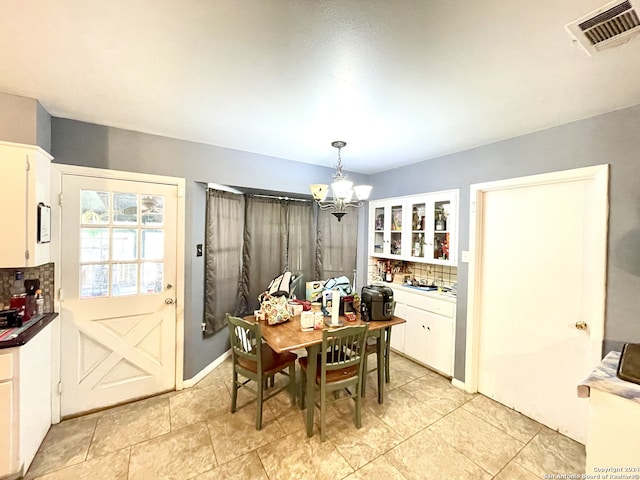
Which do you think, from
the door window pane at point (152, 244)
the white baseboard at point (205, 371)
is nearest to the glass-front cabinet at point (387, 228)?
the white baseboard at point (205, 371)

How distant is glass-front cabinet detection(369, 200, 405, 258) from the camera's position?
3549 mm

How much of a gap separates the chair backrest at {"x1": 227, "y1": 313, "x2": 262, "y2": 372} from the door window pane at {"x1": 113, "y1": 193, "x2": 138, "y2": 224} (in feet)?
4.22

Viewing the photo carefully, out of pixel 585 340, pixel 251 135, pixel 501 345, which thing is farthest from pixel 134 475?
pixel 585 340

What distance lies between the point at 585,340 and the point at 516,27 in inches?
88.7

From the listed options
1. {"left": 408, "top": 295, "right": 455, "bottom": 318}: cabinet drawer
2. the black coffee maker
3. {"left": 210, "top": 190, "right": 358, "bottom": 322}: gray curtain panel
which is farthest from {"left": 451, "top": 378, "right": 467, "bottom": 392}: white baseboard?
{"left": 210, "top": 190, "right": 358, "bottom": 322}: gray curtain panel

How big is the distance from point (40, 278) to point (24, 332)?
19.7 inches

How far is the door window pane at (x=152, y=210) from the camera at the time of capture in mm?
2443

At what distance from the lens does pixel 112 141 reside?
Answer: 2299 mm

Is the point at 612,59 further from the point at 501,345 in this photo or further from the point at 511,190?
the point at 501,345

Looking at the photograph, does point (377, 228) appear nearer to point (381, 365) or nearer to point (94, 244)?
point (381, 365)

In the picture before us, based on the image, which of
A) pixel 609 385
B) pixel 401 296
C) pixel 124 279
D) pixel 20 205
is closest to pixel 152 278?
pixel 124 279

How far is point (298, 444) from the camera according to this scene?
1953 millimetres

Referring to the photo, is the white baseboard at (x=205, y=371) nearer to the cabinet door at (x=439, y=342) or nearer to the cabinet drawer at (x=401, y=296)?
the cabinet drawer at (x=401, y=296)

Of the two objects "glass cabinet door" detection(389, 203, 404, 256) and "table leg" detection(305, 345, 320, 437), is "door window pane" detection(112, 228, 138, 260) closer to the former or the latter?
"table leg" detection(305, 345, 320, 437)
